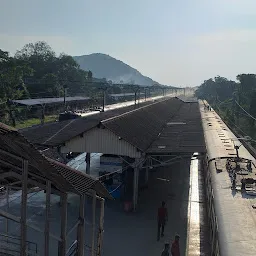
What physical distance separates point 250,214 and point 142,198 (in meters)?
11.1

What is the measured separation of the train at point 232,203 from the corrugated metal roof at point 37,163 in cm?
343

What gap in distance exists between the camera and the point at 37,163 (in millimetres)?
7113

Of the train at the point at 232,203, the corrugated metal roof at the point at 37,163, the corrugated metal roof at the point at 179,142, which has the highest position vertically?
the corrugated metal roof at the point at 37,163

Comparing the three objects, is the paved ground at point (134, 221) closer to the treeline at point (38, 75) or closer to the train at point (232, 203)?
the train at point (232, 203)

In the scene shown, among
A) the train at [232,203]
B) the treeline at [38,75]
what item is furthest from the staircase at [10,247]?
the treeline at [38,75]

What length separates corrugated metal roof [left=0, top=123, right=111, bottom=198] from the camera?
6678 mm

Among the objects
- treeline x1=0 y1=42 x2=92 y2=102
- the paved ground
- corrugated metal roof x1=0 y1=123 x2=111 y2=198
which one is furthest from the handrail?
treeline x1=0 y1=42 x2=92 y2=102

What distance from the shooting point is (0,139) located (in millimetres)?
6438

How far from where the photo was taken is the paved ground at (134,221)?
14398 mm

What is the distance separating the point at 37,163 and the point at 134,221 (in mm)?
10762

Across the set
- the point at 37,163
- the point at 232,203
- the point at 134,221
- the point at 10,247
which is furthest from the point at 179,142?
the point at 37,163

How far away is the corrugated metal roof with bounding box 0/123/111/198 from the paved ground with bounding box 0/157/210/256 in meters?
6.14

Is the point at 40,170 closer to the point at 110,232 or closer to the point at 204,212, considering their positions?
the point at 110,232

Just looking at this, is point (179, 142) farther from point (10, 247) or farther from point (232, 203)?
point (10, 247)
